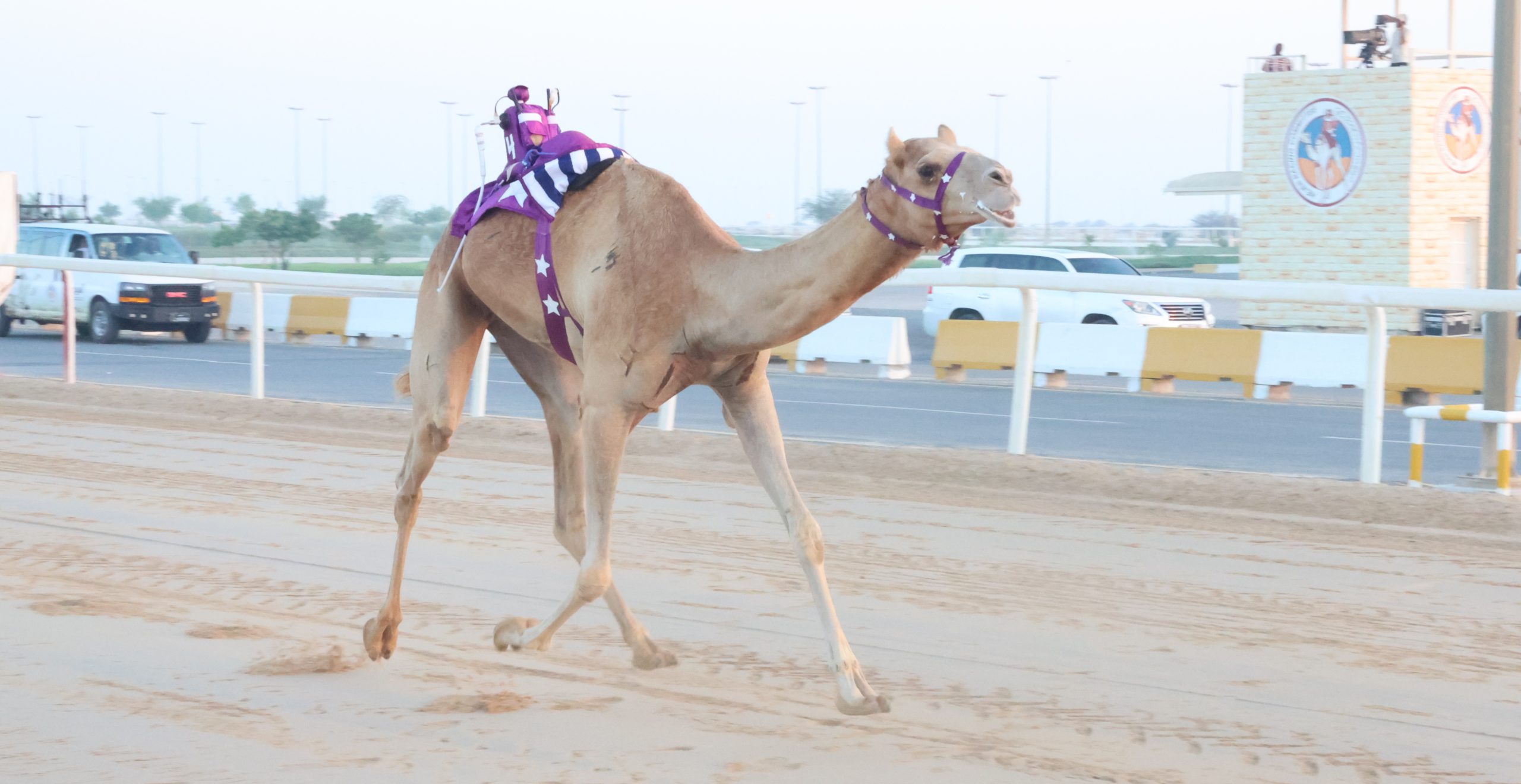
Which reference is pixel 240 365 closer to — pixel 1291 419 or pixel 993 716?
pixel 1291 419

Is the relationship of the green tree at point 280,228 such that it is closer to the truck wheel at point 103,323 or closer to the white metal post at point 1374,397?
the truck wheel at point 103,323

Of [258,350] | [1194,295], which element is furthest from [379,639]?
[258,350]

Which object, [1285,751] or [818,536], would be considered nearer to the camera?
[1285,751]

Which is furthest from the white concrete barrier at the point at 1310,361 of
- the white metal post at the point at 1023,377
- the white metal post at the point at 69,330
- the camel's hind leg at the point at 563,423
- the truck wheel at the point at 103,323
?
the truck wheel at the point at 103,323

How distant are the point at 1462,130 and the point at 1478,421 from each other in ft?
68.8

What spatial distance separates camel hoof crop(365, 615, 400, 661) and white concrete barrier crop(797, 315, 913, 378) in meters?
15.2

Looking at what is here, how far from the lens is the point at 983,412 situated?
17.4 m

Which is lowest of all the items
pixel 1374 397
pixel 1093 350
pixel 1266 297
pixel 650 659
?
pixel 650 659

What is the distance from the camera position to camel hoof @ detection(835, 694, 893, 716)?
5.28m

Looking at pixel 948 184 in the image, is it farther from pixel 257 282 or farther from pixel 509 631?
pixel 257 282

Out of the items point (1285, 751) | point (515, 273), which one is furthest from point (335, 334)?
point (1285, 751)

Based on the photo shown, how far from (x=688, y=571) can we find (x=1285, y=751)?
11.2 feet

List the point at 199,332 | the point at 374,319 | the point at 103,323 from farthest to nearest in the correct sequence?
the point at 199,332, the point at 103,323, the point at 374,319

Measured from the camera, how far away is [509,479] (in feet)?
35.9
